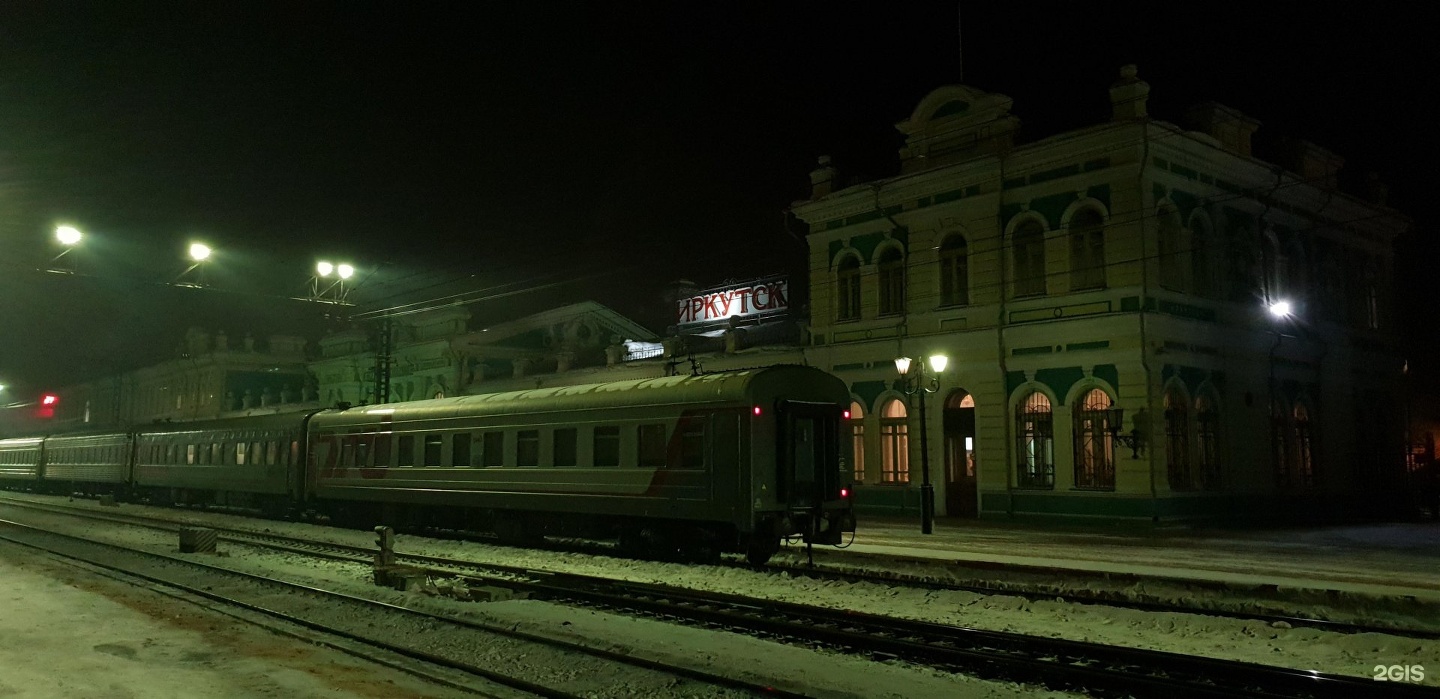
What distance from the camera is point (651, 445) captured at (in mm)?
17359

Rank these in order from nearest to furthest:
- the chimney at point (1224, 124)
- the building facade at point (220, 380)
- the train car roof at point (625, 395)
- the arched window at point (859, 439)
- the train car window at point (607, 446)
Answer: the train car roof at point (625, 395) → the train car window at point (607, 446) → the chimney at point (1224, 124) → the arched window at point (859, 439) → the building facade at point (220, 380)

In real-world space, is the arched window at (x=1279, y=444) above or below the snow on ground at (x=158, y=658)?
above

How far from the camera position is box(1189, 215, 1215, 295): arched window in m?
25.5

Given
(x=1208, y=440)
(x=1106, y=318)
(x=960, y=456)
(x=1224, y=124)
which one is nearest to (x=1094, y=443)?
(x=1106, y=318)

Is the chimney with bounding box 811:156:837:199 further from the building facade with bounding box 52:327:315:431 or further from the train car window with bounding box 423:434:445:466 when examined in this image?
the building facade with bounding box 52:327:315:431

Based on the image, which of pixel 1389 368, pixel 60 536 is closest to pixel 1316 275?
pixel 1389 368

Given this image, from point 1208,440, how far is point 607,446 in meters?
15.5

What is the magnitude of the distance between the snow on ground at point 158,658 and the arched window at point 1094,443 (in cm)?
1858

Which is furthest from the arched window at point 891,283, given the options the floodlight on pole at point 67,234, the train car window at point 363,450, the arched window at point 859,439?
the floodlight on pole at point 67,234

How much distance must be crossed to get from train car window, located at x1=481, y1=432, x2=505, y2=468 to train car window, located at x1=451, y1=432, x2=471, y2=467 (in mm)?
665

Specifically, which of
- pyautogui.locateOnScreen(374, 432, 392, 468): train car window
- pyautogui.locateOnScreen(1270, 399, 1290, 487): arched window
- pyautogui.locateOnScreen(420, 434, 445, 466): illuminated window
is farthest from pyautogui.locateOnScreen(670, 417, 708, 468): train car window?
pyautogui.locateOnScreen(1270, 399, 1290, 487): arched window

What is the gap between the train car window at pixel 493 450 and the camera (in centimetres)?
2083

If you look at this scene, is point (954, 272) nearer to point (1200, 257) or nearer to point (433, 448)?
point (1200, 257)

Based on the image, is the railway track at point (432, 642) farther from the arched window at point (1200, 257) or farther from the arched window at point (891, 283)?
the arched window at point (1200, 257)
